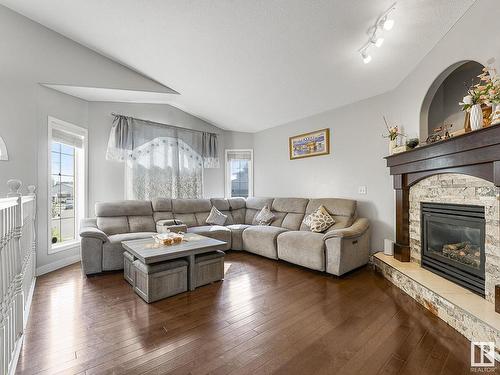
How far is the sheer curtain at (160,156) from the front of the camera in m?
4.20

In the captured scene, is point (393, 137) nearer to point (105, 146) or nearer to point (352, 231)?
point (352, 231)

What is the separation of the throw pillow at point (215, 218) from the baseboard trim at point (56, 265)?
7.05 ft

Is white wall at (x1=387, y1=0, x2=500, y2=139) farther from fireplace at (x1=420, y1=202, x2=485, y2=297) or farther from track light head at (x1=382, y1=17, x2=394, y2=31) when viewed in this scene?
fireplace at (x1=420, y1=202, x2=485, y2=297)

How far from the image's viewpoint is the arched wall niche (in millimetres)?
2607

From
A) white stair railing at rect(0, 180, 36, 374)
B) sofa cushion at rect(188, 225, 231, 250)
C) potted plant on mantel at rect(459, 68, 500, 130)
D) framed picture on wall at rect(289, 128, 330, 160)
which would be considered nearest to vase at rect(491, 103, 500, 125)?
potted plant on mantel at rect(459, 68, 500, 130)

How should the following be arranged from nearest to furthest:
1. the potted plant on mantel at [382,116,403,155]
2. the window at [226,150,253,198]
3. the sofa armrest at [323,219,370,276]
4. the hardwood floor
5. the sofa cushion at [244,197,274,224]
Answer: the hardwood floor → the sofa armrest at [323,219,370,276] → the potted plant on mantel at [382,116,403,155] → the sofa cushion at [244,197,274,224] → the window at [226,150,253,198]

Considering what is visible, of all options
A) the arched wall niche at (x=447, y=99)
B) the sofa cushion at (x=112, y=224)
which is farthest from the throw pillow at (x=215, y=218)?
the arched wall niche at (x=447, y=99)

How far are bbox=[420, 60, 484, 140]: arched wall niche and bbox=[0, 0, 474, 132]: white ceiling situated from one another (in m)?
0.43

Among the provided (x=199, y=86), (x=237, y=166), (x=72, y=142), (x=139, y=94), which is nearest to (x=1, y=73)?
(x=72, y=142)

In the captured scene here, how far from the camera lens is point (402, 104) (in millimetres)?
3076

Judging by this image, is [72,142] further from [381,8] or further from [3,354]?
[381,8]

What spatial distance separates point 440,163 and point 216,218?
3502 mm

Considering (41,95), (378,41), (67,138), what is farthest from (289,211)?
(41,95)

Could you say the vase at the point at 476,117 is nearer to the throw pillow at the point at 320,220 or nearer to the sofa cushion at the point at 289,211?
the throw pillow at the point at 320,220
